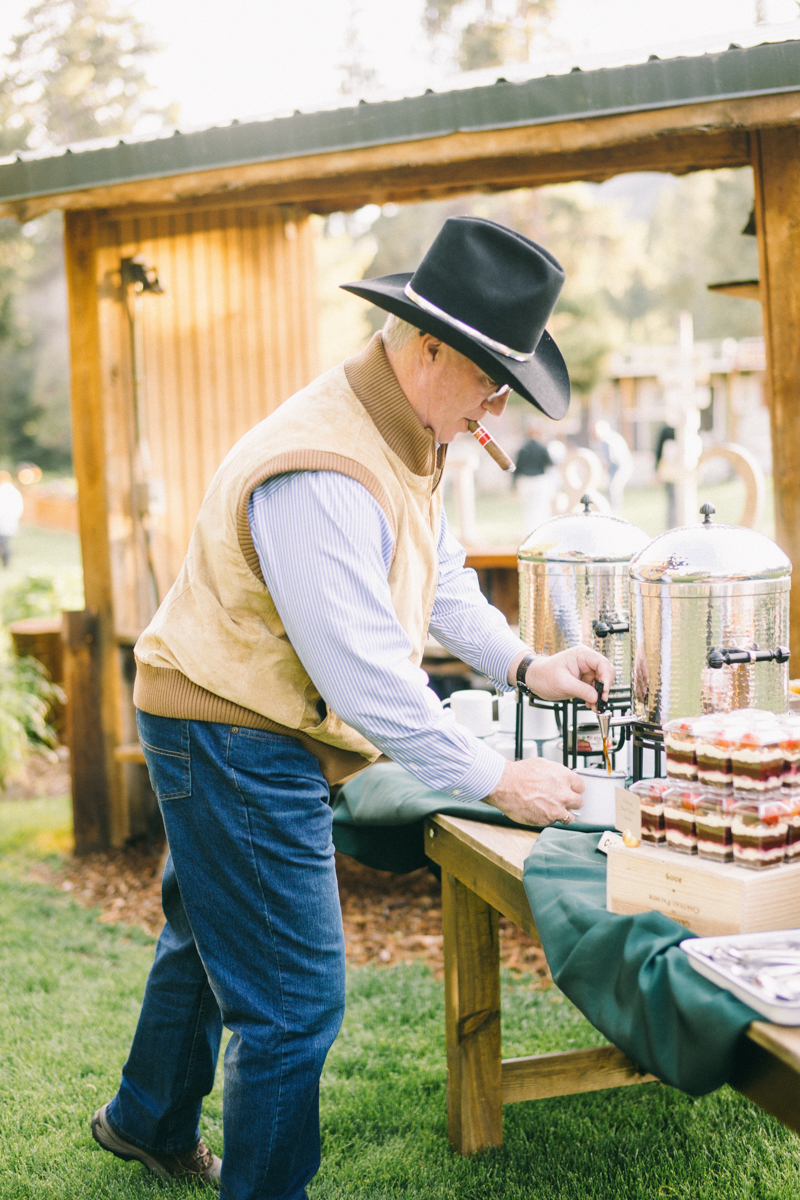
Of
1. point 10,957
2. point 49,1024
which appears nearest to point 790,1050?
point 49,1024

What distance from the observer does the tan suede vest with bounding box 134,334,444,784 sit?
187 cm

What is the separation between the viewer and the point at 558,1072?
8.59 ft

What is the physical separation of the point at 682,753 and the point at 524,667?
2.57 ft

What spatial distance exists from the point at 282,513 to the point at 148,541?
3.59 meters

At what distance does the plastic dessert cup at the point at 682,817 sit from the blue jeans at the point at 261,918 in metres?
0.72

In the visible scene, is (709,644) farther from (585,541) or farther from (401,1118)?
(401,1118)

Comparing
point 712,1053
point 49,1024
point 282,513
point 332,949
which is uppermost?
point 282,513

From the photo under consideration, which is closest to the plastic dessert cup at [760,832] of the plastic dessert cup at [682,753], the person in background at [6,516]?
the plastic dessert cup at [682,753]

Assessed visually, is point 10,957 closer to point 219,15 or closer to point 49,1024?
point 49,1024

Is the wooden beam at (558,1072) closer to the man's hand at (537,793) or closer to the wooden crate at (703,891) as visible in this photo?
the man's hand at (537,793)

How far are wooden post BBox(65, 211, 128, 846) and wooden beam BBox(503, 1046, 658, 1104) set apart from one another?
9.69ft

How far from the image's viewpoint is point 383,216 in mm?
34750

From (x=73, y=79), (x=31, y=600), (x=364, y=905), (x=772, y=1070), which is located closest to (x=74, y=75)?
(x=73, y=79)

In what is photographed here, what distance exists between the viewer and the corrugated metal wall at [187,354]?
5059 mm
